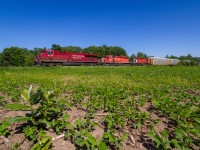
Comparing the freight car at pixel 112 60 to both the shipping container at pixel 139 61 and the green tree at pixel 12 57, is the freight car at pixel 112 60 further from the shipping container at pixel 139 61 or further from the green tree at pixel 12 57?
the green tree at pixel 12 57

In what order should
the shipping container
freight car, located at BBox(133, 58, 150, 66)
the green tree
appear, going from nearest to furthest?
freight car, located at BBox(133, 58, 150, 66) < the shipping container < the green tree

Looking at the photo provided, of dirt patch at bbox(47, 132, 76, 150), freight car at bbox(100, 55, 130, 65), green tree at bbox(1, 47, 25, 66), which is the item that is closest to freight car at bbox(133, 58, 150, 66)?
freight car at bbox(100, 55, 130, 65)

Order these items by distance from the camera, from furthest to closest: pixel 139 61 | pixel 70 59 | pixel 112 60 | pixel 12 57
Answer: pixel 12 57
pixel 139 61
pixel 112 60
pixel 70 59

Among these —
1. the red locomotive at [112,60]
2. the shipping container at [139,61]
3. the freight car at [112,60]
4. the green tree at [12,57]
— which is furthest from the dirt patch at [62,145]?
the green tree at [12,57]

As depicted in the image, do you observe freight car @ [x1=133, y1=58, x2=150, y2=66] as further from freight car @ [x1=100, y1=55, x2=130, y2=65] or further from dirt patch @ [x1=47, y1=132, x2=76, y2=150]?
dirt patch @ [x1=47, y1=132, x2=76, y2=150]

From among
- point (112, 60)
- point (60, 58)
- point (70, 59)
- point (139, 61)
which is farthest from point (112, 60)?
point (60, 58)

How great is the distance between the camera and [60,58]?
105 ft

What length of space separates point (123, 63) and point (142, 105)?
46.1 m

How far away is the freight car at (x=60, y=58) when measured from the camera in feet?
96.8

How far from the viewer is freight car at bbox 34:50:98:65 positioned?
29.5 meters

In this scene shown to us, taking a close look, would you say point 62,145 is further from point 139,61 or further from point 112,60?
point 139,61

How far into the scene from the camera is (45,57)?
29625 millimetres

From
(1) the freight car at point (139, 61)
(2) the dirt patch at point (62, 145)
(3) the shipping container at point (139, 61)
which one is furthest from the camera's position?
(3) the shipping container at point (139, 61)

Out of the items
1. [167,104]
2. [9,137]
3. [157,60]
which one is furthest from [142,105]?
[157,60]
